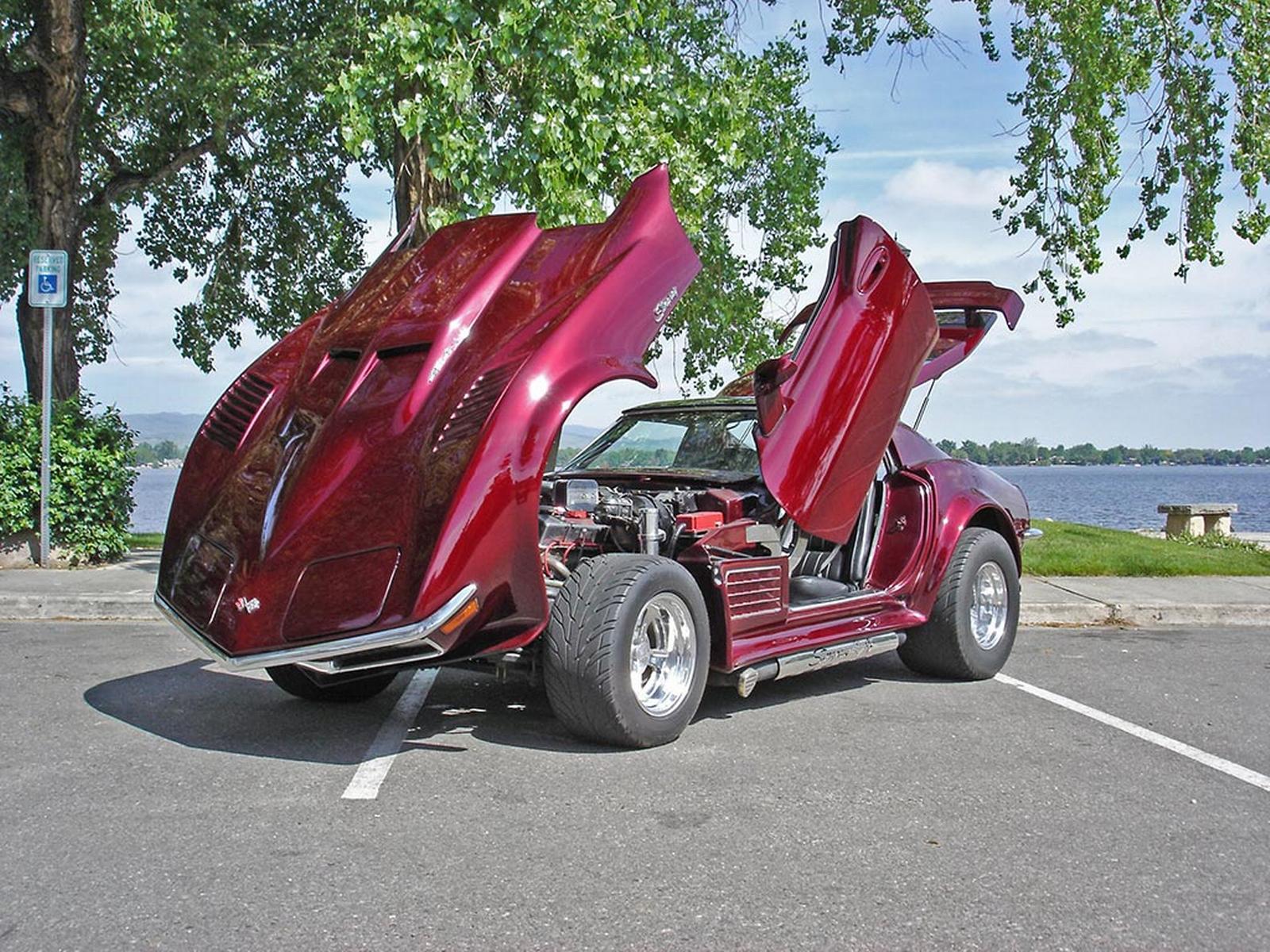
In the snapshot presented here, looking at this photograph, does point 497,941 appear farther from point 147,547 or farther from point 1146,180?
point 1146,180

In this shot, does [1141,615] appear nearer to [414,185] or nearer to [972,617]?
[972,617]

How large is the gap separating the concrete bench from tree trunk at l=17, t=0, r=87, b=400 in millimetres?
13626

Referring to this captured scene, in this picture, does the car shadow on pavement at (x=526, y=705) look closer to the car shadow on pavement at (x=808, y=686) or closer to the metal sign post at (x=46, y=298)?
the car shadow on pavement at (x=808, y=686)

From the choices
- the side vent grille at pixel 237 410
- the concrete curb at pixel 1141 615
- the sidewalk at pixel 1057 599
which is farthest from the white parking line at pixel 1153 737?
the side vent grille at pixel 237 410

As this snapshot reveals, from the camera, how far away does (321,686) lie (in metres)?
5.84

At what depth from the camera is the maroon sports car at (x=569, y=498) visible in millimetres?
4664

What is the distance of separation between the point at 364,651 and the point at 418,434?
88 centimetres

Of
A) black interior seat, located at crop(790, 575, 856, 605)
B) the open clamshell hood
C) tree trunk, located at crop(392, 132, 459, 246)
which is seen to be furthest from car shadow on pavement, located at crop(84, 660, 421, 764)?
tree trunk, located at crop(392, 132, 459, 246)

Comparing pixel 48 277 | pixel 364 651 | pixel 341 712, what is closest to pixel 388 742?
pixel 341 712

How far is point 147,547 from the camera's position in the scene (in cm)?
1323

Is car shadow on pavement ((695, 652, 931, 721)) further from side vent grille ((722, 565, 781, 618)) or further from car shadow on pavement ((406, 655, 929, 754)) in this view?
side vent grille ((722, 565, 781, 618))

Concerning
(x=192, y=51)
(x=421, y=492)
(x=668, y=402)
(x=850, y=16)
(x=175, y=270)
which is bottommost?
(x=421, y=492)

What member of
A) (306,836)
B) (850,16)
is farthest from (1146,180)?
(306,836)

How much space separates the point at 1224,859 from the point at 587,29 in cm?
707
